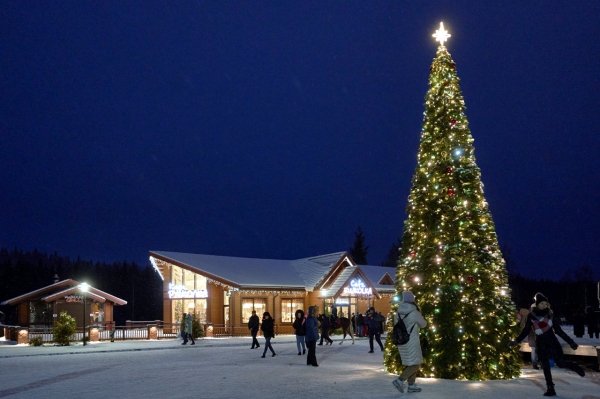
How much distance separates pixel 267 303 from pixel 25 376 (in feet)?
74.8

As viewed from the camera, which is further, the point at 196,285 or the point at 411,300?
the point at 196,285

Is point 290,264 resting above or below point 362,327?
above

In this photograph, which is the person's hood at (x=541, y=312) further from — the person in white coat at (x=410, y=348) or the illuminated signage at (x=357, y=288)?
the illuminated signage at (x=357, y=288)

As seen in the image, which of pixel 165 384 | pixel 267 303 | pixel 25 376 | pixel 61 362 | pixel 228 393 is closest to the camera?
pixel 228 393

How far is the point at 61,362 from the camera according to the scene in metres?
19.5

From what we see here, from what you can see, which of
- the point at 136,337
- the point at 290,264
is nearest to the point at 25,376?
the point at 136,337

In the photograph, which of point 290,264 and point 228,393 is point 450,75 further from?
point 290,264

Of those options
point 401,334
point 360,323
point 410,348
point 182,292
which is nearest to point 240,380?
point 401,334

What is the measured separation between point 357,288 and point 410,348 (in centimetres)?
2987

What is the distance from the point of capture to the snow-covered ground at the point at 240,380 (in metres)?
11.2

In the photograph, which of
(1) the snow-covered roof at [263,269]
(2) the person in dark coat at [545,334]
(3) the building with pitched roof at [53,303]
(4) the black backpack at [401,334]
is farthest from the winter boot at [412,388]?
(3) the building with pitched roof at [53,303]

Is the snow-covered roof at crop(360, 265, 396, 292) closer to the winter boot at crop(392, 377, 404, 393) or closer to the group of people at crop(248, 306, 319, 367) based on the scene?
the group of people at crop(248, 306, 319, 367)

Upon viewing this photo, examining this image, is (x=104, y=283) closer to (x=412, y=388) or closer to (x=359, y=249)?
(x=359, y=249)

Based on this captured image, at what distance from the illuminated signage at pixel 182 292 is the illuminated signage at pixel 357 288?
370 inches
